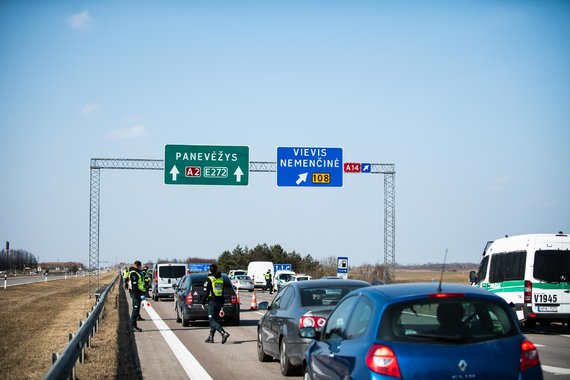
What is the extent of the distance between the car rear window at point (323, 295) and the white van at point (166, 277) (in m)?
29.4

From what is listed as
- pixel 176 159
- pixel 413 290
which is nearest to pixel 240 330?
pixel 413 290

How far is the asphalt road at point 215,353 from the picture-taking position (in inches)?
487

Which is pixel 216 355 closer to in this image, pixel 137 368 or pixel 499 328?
pixel 137 368

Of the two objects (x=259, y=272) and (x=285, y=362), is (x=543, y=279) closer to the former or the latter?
(x=285, y=362)

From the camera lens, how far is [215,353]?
15.5m

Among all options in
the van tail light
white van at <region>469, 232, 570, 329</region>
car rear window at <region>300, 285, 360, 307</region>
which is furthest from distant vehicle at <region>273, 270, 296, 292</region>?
car rear window at <region>300, 285, 360, 307</region>

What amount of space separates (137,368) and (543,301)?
1079 centimetres

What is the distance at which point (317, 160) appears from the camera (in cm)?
3838

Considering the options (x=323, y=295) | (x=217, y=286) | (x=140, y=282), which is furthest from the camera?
(x=140, y=282)

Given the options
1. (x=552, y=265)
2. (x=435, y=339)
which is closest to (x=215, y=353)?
(x=552, y=265)

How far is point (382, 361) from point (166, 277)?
118ft

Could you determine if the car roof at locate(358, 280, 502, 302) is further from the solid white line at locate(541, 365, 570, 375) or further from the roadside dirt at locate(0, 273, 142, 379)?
the roadside dirt at locate(0, 273, 142, 379)

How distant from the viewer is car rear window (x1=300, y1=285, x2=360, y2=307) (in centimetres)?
1223

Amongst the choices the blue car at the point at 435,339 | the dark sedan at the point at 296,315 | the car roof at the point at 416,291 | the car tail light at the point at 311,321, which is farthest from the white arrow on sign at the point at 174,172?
the blue car at the point at 435,339
